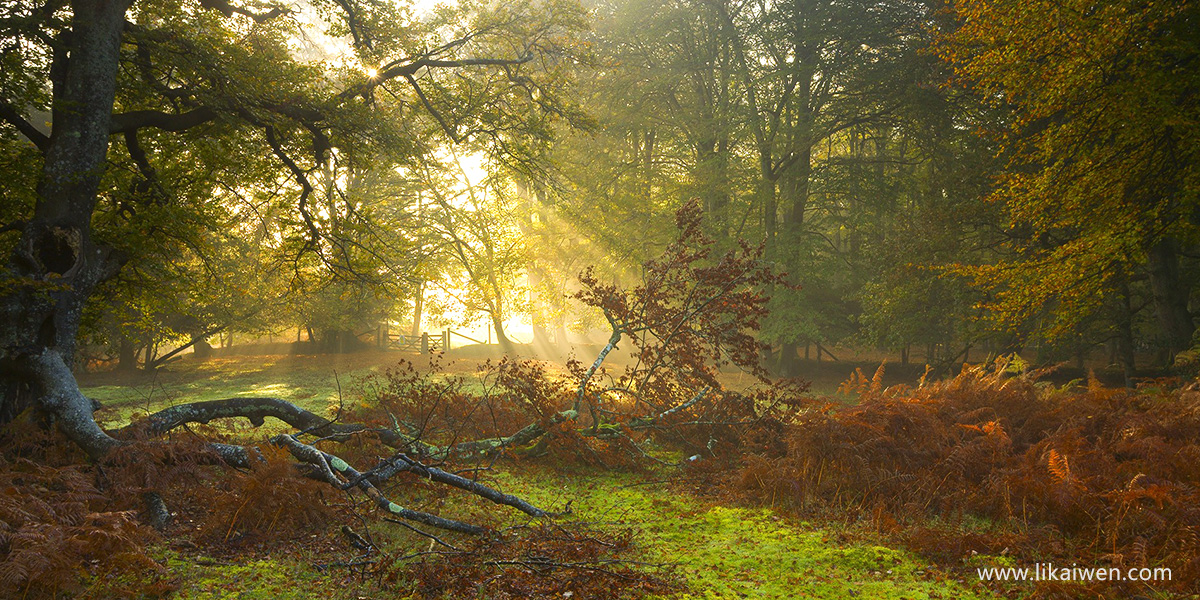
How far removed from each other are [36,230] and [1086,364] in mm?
30669

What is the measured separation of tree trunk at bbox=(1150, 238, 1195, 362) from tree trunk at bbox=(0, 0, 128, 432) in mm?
17139

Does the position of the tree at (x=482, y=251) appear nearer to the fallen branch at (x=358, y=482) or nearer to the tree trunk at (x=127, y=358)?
the tree trunk at (x=127, y=358)

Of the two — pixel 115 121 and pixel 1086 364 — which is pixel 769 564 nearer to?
pixel 115 121

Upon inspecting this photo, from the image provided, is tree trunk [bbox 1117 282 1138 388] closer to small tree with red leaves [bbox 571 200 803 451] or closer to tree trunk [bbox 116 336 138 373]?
small tree with red leaves [bbox 571 200 803 451]

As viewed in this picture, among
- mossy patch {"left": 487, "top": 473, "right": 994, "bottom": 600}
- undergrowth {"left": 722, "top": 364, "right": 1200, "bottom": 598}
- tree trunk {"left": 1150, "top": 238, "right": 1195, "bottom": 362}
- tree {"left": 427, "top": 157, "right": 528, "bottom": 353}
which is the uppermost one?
tree {"left": 427, "top": 157, "right": 528, "bottom": 353}

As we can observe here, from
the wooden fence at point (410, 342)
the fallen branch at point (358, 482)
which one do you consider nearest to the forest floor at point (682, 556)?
the fallen branch at point (358, 482)

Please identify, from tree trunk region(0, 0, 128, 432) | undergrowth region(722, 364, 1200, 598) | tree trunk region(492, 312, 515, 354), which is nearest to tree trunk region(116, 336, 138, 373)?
tree trunk region(492, 312, 515, 354)

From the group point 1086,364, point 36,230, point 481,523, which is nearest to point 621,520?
point 481,523

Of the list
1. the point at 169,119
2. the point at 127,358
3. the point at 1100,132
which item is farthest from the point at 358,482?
the point at 127,358

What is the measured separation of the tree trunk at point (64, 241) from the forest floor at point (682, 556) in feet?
9.64

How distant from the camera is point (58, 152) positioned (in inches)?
266

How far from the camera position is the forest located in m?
4.61

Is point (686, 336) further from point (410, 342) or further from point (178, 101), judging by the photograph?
point (410, 342)

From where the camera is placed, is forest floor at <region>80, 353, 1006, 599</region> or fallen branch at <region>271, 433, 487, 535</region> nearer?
forest floor at <region>80, 353, 1006, 599</region>
